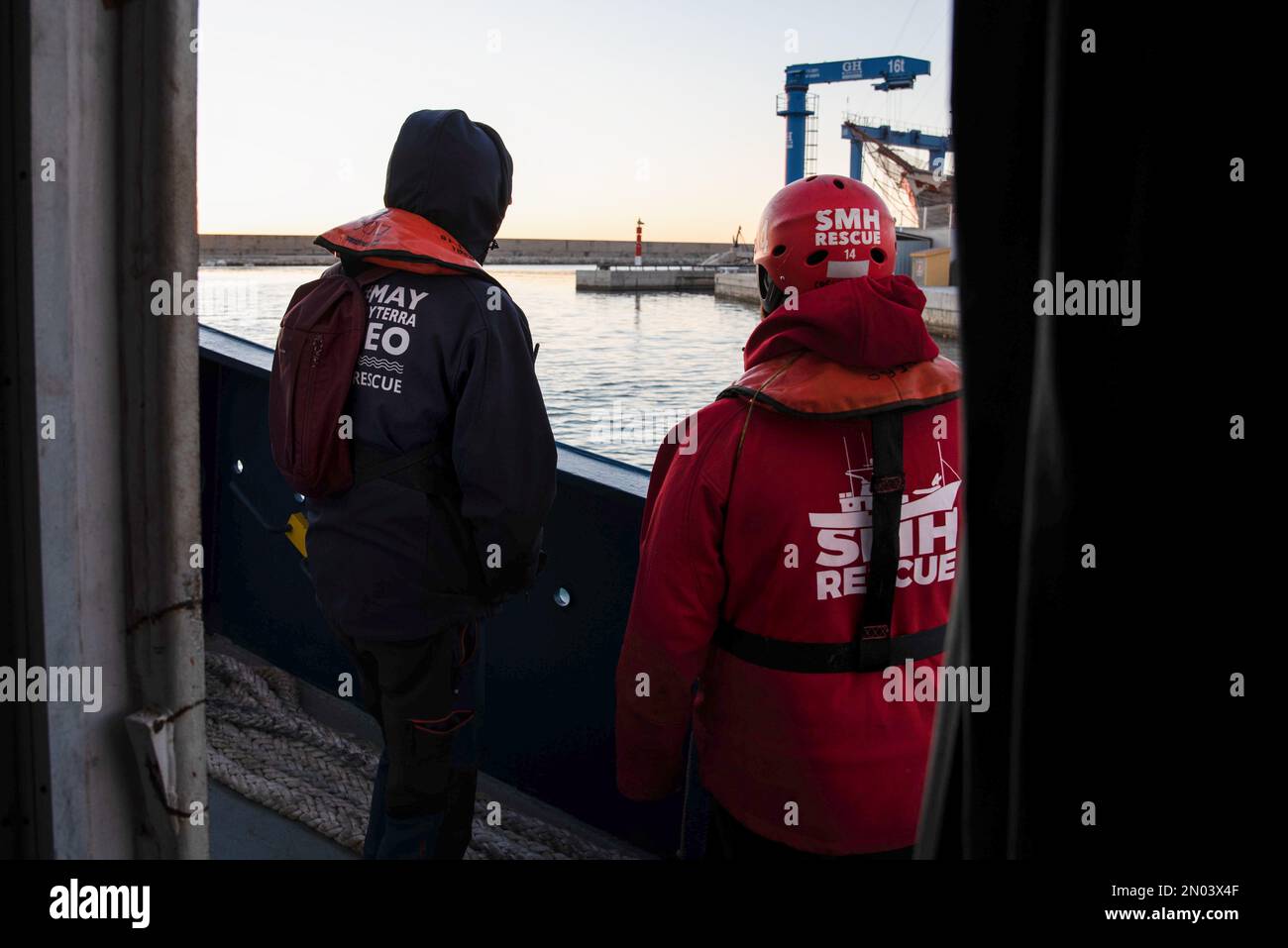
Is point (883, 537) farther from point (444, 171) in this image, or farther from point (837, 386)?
point (444, 171)

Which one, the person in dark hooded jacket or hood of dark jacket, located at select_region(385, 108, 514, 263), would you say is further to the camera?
hood of dark jacket, located at select_region(385, 108, 514, 263)

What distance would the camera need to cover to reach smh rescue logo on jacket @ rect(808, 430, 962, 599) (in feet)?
4.59

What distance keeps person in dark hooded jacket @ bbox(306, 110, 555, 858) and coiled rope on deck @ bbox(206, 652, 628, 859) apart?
2.14 feet

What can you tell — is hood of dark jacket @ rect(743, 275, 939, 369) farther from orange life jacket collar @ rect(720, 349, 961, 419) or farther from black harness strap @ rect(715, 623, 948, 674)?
black harness strap @ rect(715, 623, 948, 674)

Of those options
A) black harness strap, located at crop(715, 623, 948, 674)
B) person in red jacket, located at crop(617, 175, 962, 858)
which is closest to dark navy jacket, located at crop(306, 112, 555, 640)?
person in red jacket, located at crop(617, 175, 962, 858)

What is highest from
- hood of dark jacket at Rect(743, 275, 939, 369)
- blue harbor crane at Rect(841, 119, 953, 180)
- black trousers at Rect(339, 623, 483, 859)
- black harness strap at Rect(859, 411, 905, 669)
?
blue harbor crane at Rect(841, 119, 953, 180)

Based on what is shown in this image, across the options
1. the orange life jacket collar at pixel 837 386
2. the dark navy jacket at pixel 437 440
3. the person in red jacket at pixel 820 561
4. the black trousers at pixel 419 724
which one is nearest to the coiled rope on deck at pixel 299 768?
the black trousers at pixel 419 724

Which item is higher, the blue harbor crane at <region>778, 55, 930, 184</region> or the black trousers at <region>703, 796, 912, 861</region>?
the blue harbor crane at <region>778, 55, 930, 184</region>

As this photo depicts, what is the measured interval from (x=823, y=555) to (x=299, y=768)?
2024 mm

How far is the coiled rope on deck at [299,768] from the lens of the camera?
2598 mm

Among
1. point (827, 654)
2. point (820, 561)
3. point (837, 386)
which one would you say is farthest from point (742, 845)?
point (837, 386)

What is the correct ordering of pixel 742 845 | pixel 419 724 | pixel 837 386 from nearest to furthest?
pixel 837 386
pixel 742 845
pixel 419 724

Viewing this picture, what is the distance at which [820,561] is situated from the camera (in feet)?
4.59
